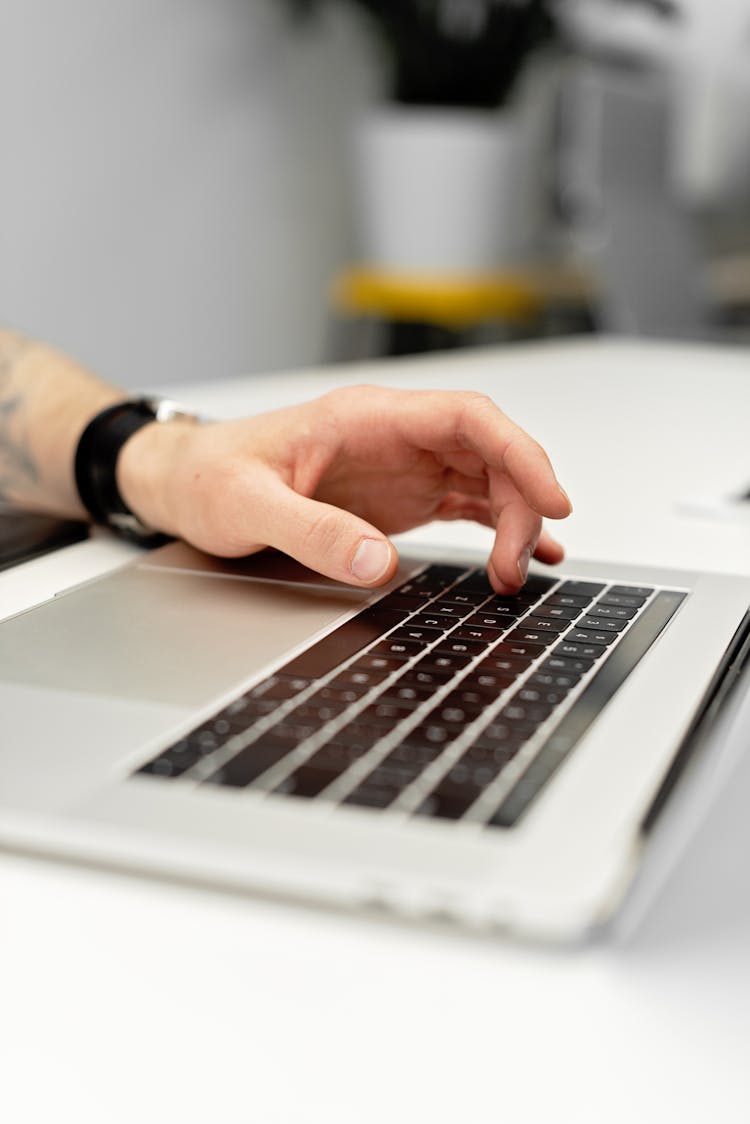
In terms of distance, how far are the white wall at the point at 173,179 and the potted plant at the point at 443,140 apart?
31cm

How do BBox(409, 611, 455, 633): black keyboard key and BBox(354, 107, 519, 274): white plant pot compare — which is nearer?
BBox(409, 611, 455, 633): black keyboard key

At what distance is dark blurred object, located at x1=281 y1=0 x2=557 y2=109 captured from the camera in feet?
10.8

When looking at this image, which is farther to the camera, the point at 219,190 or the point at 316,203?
the point at 316,203

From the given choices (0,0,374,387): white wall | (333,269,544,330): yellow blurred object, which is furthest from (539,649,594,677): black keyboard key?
(333,269,544,330): yellow blurred object

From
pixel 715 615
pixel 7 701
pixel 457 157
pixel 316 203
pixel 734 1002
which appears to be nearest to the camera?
pixel 734 1002

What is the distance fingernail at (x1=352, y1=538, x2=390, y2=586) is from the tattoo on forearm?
13.9 inches

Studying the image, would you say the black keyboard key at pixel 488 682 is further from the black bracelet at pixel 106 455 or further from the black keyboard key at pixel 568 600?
the black bracelet at pixel 106 455

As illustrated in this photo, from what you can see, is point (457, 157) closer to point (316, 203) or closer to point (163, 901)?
point (316, 203)

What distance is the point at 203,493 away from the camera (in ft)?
2.41

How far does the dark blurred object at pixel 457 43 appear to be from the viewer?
3277mm

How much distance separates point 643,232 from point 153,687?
2.63 metres

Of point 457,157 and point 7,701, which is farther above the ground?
point 457,157

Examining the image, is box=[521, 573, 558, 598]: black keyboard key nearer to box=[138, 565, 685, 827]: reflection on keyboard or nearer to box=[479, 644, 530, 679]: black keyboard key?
box=[138, 565, 685, 827]: reflection on keyboard

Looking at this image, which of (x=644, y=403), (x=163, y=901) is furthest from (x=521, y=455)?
(x=644, y=403)
